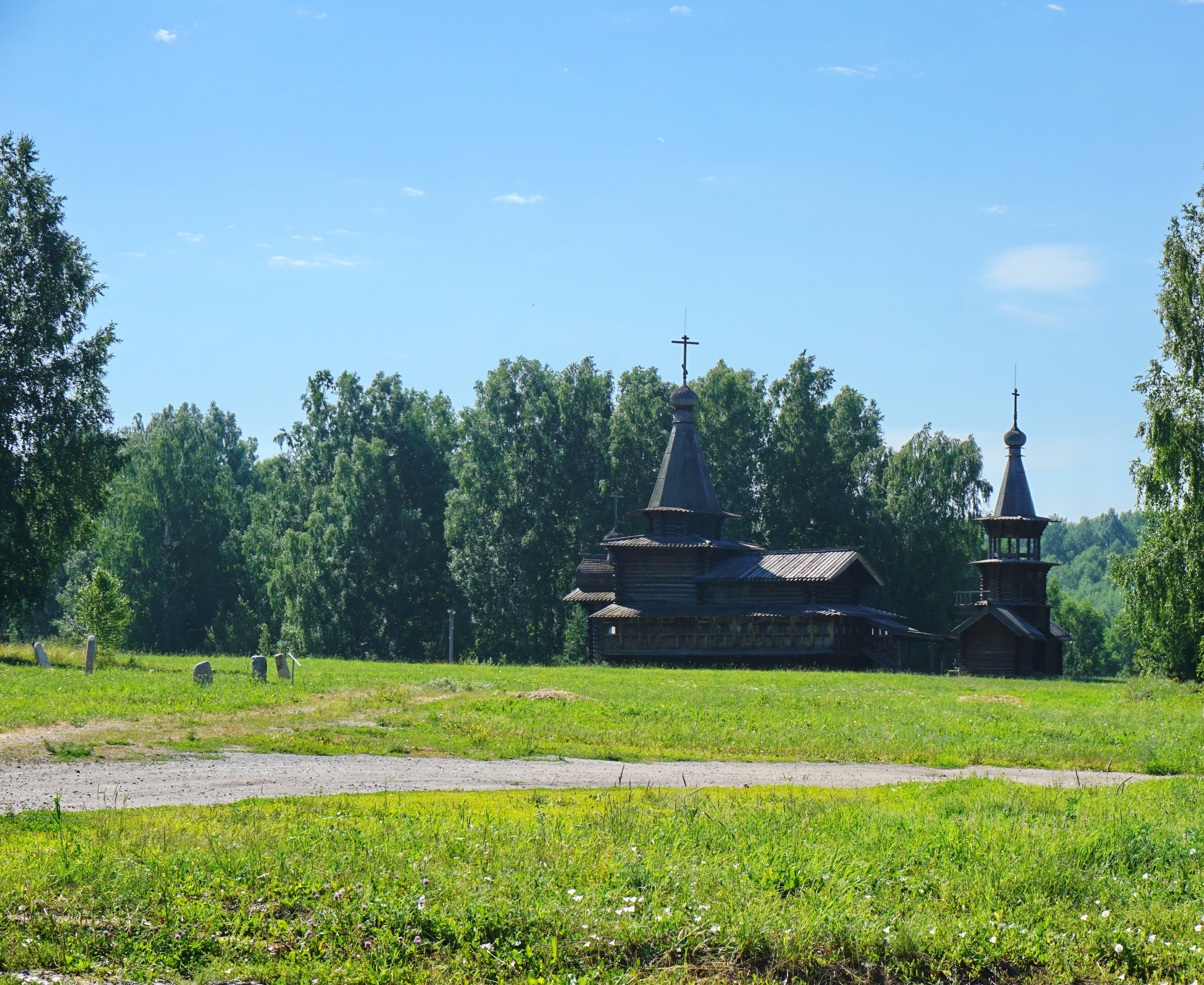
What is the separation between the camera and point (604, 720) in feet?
69.9

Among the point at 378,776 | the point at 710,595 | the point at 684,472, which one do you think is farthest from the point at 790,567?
the point at 378,776

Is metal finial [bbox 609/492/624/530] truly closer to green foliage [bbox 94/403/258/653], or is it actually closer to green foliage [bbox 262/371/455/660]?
green foliage [bbox 262/371/455/660]

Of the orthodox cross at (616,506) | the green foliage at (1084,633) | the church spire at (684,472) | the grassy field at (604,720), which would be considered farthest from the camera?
the green foliage at (1084,633)

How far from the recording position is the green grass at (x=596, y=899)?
22.7 ft

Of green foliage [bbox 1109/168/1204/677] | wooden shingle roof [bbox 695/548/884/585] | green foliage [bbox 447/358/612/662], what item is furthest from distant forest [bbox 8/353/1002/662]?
green foliage [bbox 1109/168/1204/677]

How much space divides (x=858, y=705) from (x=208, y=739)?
46.6 ft

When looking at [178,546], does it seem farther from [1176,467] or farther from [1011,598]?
[1176,467]

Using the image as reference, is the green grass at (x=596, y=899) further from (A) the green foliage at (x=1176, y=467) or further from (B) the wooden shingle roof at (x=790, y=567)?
(B) the wooden shingle roof at (x=790, y=567)

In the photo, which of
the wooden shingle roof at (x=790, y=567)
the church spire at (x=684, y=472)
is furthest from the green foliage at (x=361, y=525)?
the wooden shingle roof at (x=790, y=567)

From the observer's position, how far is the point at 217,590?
78625 millimetres

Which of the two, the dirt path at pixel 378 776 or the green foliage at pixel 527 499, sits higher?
the green foliage at pixel 527 499

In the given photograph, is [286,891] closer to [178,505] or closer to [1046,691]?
[1046,691]

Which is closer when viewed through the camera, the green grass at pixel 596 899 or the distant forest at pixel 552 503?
the green grass at pixel 596 899

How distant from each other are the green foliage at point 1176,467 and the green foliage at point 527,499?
1452 inches
